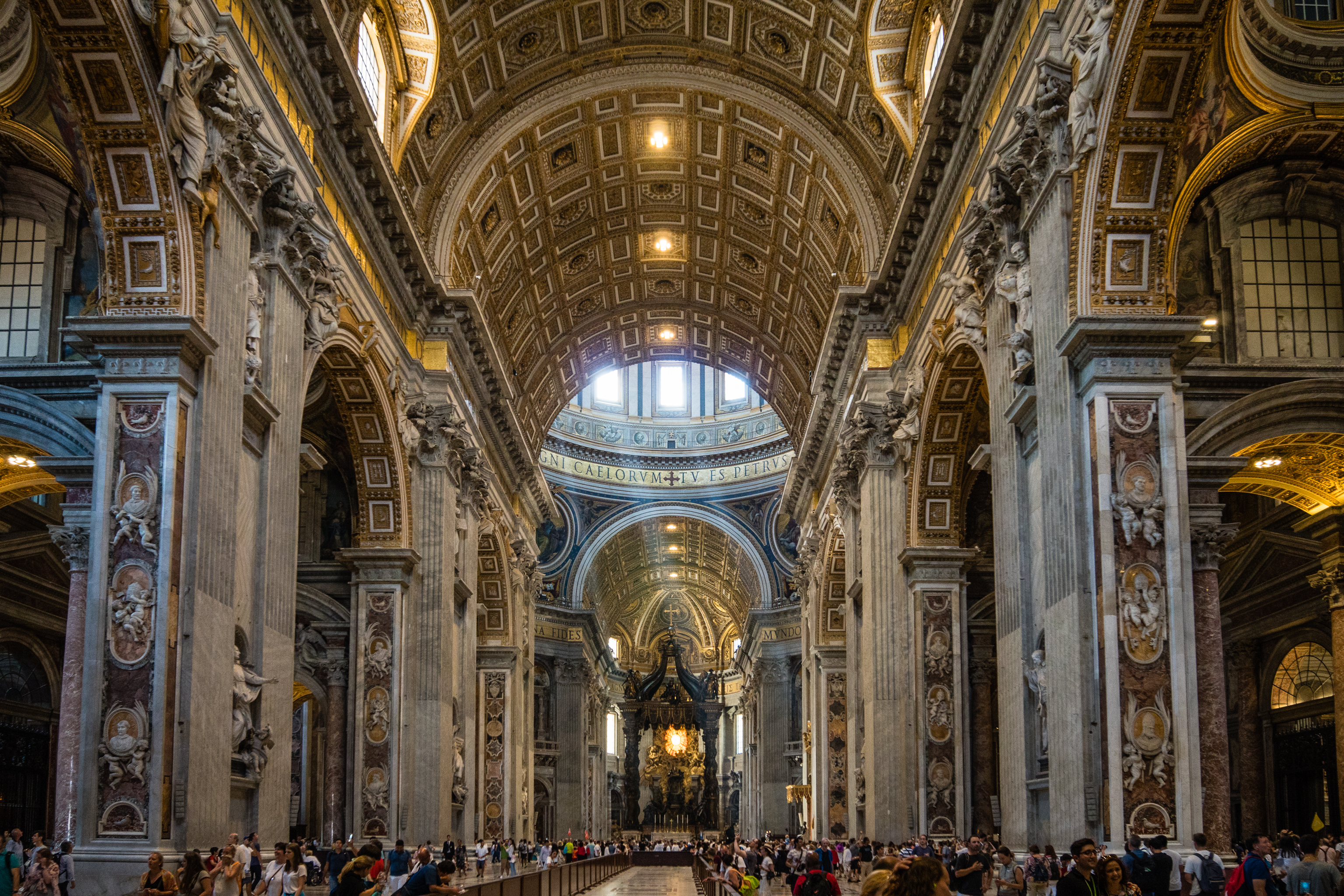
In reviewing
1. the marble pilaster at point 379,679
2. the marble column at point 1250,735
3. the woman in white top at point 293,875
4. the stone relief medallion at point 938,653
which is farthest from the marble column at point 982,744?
the woman in white top at point 293,875

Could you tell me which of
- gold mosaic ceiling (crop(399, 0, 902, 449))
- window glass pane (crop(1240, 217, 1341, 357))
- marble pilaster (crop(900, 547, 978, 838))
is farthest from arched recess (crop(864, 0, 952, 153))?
window glass pane (crop(1240, 217, 1341, 357))

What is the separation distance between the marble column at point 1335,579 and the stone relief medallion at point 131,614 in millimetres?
14613

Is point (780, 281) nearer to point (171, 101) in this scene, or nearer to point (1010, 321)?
point (1010, 321)

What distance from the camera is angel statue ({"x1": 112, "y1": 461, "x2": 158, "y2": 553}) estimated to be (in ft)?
43.0

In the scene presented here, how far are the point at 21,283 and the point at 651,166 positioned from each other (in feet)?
57.8

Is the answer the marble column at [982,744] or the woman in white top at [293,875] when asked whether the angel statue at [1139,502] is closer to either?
the woman in white top at [293,875]

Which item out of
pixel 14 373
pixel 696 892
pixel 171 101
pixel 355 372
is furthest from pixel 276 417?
pixel 696 892

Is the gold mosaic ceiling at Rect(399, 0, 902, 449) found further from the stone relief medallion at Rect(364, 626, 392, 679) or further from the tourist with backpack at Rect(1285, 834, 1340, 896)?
the tourist with backpack at Rect(1285, 834, 1340, 896)

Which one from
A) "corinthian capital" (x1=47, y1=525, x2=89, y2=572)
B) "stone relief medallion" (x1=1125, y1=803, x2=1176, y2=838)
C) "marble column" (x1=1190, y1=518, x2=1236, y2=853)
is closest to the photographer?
"stone relief medallion" (x1=1125, y1=803, x2=1176, y2=838)

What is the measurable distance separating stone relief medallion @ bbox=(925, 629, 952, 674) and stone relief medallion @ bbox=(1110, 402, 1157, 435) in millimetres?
10227

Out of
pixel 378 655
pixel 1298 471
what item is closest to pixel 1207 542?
pixel 1298 471

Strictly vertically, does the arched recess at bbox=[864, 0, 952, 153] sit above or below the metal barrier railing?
above

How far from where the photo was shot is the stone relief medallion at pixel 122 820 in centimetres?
1241

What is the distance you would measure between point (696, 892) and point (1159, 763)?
17.8 metres
